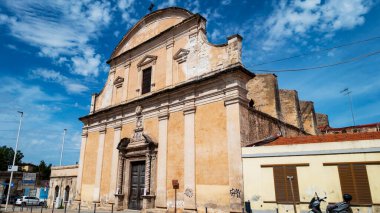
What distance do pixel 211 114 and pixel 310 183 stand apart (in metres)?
4.79

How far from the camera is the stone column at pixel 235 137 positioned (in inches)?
419

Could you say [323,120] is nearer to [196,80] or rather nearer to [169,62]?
[169,62]

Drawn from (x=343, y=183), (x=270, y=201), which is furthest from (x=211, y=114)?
(x=343, y=183)

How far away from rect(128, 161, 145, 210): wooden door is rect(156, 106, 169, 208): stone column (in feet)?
5.21

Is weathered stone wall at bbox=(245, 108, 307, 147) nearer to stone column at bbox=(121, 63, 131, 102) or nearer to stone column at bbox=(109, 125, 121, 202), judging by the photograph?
stone column at bbox=(109, 125, 121, 202)

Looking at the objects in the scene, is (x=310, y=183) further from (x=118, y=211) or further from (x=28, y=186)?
(x=28, y=186)

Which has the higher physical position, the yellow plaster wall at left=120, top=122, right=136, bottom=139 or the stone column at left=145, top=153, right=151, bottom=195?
the yellow plaster wall at left=120, top=122, right=136, bottom=139

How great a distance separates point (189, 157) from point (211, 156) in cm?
121

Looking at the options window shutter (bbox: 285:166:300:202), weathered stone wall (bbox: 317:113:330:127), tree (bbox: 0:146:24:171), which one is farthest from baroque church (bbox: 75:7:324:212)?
tree (bbox: 0:146:24:171)

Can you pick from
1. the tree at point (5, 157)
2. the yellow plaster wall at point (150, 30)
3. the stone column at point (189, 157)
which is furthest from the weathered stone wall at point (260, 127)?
the tree at point (5, 157)

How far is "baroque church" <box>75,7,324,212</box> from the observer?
1176cm

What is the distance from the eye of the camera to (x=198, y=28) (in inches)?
568

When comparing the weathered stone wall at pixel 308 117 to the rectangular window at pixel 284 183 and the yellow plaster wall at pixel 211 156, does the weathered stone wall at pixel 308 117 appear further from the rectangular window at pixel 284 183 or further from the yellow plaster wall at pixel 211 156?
the rectangular window at pixel 284 183

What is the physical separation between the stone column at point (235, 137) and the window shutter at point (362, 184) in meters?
3.76
